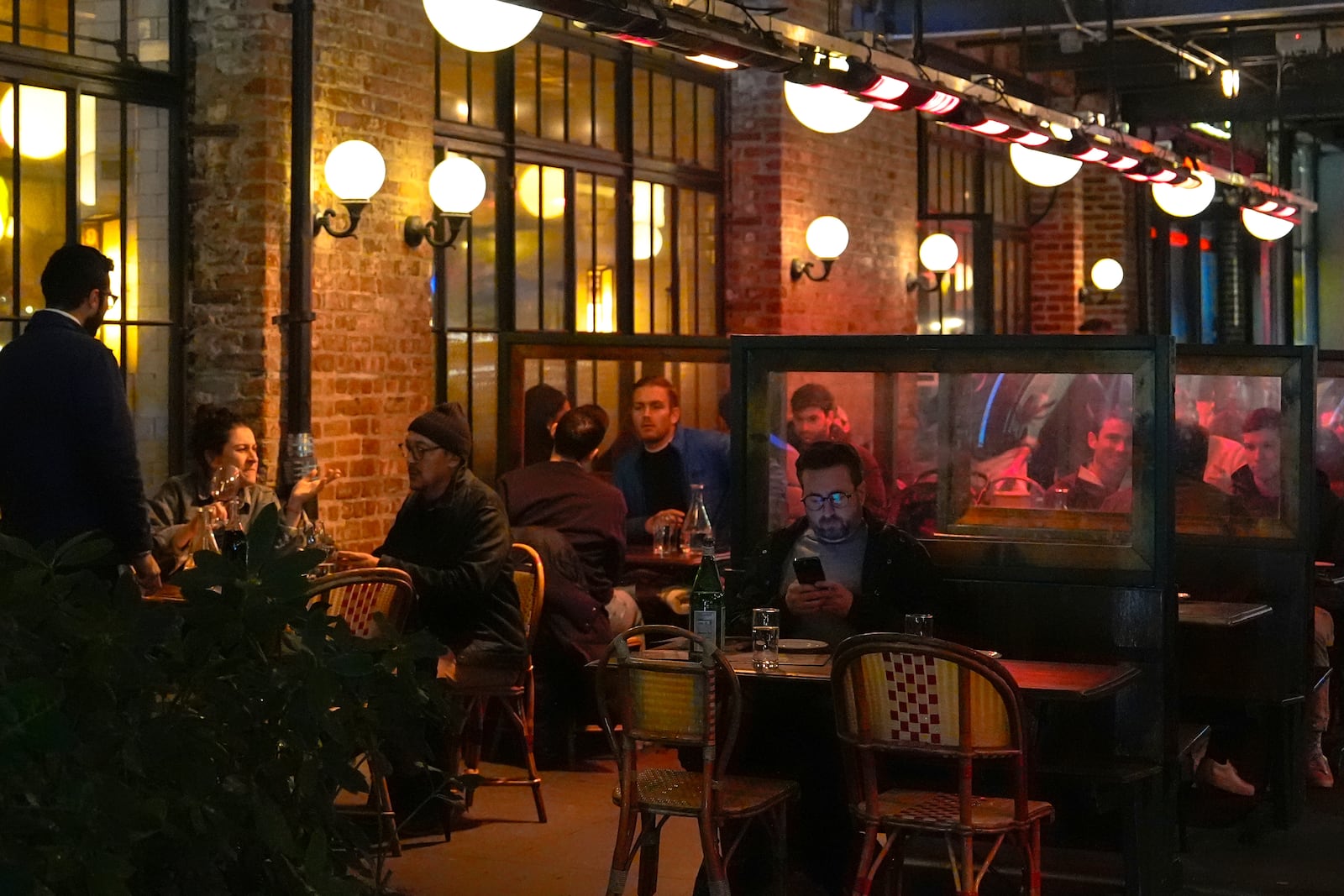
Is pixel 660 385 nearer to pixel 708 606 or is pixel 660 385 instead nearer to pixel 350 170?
pixel 350 170

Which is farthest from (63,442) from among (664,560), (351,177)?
(664,560)

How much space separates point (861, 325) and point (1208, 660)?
19.0ft

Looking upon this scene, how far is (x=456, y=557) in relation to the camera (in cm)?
567

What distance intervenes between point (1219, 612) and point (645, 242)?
5.00m

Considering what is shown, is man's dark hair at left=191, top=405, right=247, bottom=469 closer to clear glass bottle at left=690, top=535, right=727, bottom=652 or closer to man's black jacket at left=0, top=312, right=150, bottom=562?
man's black jacket at left=0, top=312, right=150, bottom=562

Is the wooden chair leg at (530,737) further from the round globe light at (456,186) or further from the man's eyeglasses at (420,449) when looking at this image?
the round globe light at (456,186)

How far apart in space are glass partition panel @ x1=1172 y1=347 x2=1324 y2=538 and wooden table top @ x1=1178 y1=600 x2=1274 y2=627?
1.03 feet

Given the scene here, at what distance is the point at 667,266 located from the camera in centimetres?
1022

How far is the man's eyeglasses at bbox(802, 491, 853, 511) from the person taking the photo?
15.7 feet

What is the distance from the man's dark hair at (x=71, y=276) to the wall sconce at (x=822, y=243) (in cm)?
662

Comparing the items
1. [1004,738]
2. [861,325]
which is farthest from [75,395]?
[861,325]

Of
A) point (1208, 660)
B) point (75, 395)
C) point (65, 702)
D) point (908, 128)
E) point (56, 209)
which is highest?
point (908, 128)

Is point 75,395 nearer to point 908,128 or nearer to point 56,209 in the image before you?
point 56,209

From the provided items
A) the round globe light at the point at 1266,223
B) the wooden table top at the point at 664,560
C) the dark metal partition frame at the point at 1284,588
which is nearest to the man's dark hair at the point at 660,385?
the wooden table top at the point at 664,560
